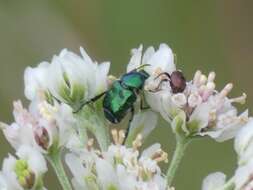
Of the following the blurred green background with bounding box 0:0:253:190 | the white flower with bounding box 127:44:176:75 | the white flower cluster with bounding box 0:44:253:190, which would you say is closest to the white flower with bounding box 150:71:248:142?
the white flower cluster with bounding box 0:44:253:190

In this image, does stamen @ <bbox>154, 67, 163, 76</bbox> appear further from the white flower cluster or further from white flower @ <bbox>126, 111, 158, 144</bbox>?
white flower @ <bbox>126, 111, 158, 144</bbox>

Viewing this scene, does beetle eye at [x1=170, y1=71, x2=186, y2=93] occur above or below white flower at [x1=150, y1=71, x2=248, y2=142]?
above

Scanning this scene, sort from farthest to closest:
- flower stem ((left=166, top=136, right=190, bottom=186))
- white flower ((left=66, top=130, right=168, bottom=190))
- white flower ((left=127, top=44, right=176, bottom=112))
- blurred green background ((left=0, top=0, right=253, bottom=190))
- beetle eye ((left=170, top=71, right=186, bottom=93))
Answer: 1. blurred green background ((left=0, top=0, right=253, bottom=190))
2. white flower ((left=127, top=44, right=176, bottom=112))
3. beetle eye ((left=170, top=71, right=186, bottom=93))
4. flower stem ((left=166, top=136, right=190, bottom=186))
5. white flower ((left=66, top=130, right=168, bottom=190))

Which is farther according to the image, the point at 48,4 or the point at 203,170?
the point at 48,4

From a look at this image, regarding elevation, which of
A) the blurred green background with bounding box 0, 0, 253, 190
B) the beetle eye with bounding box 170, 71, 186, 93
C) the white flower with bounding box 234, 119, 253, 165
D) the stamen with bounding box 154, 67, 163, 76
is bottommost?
the white flower with bounding box 234, 119, 253, 165

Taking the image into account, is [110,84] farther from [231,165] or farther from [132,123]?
[231,165]

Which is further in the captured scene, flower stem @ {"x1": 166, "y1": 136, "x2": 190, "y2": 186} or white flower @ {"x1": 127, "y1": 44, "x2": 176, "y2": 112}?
white flower @ {"x1": 127, "y1": 44, "x2": 176, "y2": 112}

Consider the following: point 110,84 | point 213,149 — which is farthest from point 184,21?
point 110,84

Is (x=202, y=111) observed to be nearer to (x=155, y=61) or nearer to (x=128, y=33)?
(x=155, y=61)
